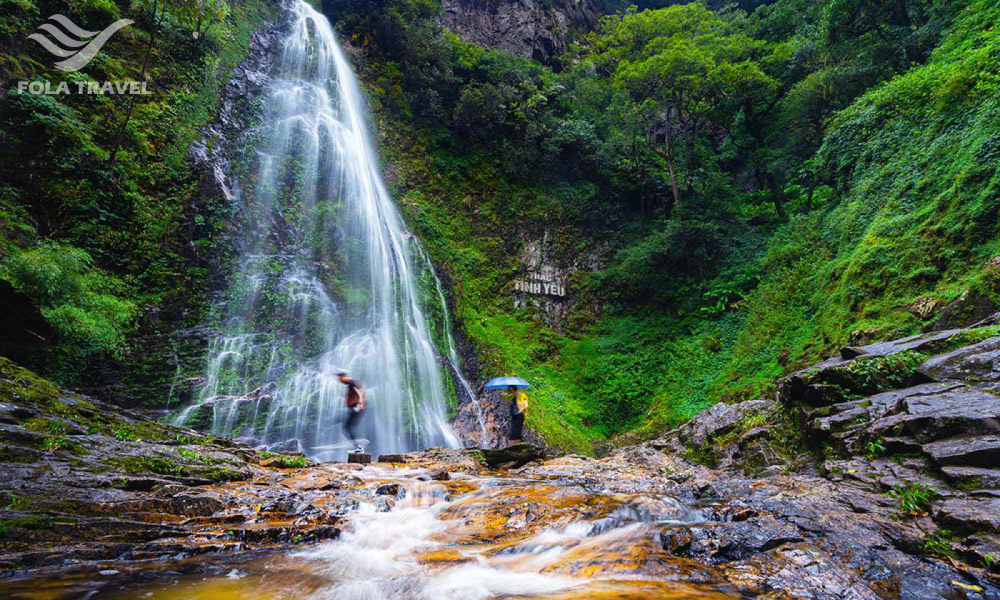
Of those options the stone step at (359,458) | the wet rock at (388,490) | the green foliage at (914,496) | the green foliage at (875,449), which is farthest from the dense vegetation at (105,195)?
the green foliage at (875,449)

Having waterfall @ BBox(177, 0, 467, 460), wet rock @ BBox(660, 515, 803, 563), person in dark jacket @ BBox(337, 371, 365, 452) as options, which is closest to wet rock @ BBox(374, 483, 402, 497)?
wet rock @ BBox(660, 515, 803, 563)

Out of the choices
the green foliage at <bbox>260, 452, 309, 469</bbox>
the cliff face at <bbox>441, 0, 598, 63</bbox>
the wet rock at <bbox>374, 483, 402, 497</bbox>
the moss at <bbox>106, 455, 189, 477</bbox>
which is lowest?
the wet rock at <bbox>374, 483, 402, 497</bbox>

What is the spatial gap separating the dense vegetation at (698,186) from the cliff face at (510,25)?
14.1 feet

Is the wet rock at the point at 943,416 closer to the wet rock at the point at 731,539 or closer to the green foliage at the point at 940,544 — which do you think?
the green foliage at the point at 940,544

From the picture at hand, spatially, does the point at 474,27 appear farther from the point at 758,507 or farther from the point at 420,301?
the point at 758,507

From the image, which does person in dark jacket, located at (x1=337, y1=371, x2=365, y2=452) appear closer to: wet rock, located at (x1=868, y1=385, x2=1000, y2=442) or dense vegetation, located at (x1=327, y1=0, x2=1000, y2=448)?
dense vegetation, located at (x1=327, y1=0, x2=1000, y2=448)

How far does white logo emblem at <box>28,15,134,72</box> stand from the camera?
9969mm

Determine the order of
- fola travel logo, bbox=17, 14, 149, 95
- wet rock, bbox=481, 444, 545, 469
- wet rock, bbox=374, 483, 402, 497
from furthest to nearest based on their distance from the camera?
1. fola travel logo, bbox=17, 14, 149, 95
2. wet rock, bbox=481, 444, 545, 469
3. wet rock, bbox=374, 483, 402, 497

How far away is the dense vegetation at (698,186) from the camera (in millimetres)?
8445

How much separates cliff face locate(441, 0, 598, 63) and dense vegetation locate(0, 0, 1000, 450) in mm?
4811

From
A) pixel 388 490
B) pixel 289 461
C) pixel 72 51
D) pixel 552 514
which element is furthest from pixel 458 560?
pixel 72 51

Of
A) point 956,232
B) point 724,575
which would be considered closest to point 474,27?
point 956,232

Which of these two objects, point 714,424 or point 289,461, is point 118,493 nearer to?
point 289,461

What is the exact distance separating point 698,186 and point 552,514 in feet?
56.1
